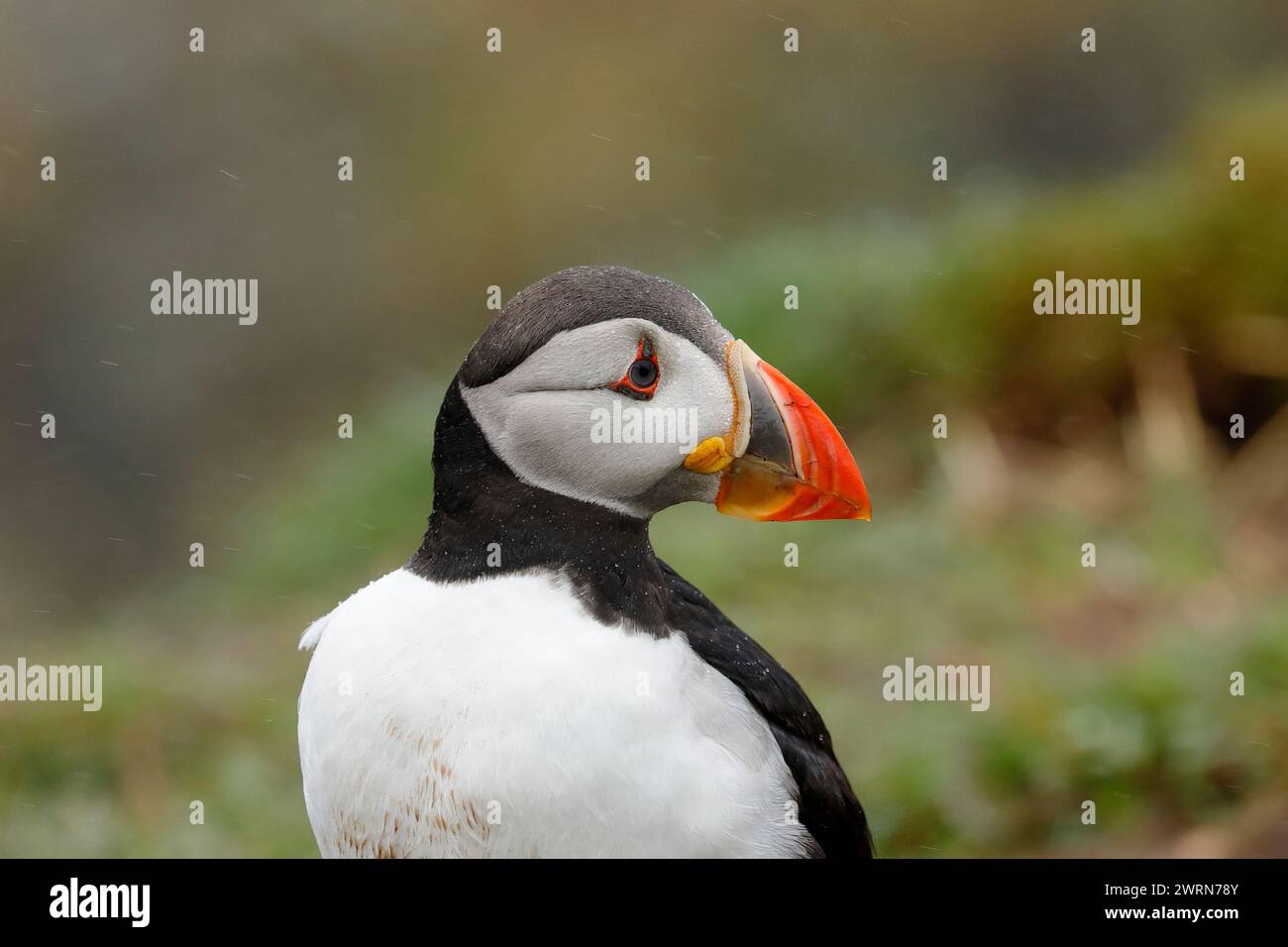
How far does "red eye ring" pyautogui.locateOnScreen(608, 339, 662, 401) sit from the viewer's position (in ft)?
8.95

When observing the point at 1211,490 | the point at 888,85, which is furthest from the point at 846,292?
the point at 888,85

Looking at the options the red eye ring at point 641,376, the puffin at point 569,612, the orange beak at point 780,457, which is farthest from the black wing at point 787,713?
the red eye ring at point 641,376

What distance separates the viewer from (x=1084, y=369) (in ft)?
22.8

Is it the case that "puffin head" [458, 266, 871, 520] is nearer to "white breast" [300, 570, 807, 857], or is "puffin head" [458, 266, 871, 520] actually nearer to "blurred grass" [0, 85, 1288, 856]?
"white breast" [300, 570, 807, 857]

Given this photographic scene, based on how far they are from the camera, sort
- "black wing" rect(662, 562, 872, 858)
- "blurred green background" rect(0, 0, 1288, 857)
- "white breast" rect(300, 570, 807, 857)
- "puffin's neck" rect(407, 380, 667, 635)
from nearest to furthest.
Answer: "white breast" rect(300, 570, 807, 857), "puffin's neck" rect(407, 380, 667, 635), "black wing" rect(662, 562, 872, 858), "blurred green background" rect(0, 0, 1288, 857)

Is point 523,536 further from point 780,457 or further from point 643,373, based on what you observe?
point 780,457

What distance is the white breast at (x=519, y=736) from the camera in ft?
8.68

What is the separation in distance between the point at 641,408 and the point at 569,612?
41cm

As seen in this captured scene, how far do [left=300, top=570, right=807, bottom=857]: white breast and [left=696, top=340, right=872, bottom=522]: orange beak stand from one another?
1.10ft

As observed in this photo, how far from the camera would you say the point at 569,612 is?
107 inches

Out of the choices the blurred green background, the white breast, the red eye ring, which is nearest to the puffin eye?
the red eye ring

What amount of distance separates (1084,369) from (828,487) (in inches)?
177

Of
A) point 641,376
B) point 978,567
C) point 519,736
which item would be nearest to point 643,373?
point 641,376
